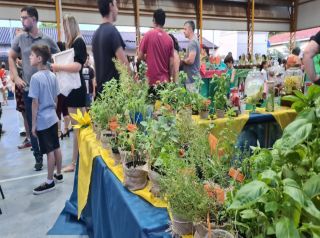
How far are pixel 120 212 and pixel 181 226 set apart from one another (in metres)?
A: 0.36

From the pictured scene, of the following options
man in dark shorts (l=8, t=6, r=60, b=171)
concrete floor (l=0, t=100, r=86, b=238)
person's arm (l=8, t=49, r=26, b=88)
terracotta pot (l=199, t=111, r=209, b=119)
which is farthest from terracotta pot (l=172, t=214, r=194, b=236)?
person's arm (l=8, t=49, r=26, b=88)

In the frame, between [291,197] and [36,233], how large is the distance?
6.62 feet

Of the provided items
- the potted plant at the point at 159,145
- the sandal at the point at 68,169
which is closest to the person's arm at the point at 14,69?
the sandal at the point at 68,169

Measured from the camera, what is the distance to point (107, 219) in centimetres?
133

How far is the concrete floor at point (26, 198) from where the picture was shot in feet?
7.05

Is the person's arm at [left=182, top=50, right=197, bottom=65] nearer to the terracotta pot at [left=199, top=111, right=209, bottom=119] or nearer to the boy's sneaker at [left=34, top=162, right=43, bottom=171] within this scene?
the terracotta pot at [left=199, top=111, right=209, bottom=119]

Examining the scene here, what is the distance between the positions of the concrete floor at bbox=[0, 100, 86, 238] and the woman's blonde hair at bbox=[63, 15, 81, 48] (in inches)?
52.8

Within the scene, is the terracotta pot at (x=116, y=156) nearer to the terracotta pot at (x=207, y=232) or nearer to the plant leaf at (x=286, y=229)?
the terracotta pot at (x=207, y=232)

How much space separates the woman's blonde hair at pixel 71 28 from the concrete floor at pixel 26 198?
1340 mm

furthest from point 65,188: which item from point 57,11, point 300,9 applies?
point 300,9

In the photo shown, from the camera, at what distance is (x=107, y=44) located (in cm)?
220

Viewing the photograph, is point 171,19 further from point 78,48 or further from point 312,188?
point 312,188

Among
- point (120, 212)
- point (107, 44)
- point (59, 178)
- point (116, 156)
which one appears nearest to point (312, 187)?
point (120, 212)

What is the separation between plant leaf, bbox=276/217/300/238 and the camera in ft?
1.56
